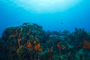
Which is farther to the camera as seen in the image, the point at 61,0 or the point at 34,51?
the point at 61,0

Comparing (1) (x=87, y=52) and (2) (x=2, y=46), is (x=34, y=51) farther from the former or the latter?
(1) (x=87, y=52)

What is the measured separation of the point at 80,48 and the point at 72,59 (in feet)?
6.62

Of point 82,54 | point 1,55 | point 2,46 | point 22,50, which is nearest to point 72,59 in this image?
point 82,54

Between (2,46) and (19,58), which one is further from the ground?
(2,46)

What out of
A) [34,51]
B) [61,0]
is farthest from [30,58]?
[61,0]

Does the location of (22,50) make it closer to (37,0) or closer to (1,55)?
(1,55)

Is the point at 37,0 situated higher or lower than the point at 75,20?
lower

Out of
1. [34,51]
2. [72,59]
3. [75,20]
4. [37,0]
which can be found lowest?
[72,59]

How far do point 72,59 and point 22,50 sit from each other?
13.8 feet

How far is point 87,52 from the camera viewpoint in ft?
21.3

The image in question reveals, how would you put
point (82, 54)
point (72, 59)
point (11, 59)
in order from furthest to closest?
1. point (82, 54)
2. point (72, 59)
3. point (11, 59)

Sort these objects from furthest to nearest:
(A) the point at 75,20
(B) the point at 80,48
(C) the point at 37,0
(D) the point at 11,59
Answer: (A) the point at 75,20
(C) the point at 37,0
(B) the point at 80,48
(D) the point at 11,59

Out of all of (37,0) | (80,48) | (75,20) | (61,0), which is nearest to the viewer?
(80,48)

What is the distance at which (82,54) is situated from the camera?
6.32 m
